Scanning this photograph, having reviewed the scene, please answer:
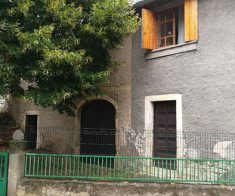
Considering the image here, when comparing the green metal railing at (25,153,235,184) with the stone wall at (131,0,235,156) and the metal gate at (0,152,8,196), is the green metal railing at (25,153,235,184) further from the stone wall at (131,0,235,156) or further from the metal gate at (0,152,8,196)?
the stone wall at (131,0,235,156)

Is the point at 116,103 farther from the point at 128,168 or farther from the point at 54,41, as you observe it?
the point at 128,168

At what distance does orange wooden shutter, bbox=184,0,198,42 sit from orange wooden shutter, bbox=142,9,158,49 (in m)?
1.26

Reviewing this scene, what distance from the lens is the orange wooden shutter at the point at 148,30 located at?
9.43m

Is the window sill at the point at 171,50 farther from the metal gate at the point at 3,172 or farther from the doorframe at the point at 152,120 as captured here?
the metal gate at the point at 3,172

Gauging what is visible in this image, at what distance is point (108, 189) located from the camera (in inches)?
262

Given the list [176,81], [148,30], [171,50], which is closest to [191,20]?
[171,50]

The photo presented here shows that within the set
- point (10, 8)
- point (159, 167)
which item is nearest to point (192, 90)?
point (159, 167)

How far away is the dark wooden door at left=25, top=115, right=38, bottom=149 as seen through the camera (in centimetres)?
1079

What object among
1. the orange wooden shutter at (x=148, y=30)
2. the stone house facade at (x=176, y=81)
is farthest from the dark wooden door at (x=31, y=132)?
the orange wooden shutter at (x=148, y=30)

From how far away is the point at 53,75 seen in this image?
25.4 ft

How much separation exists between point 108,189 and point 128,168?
68 centimetres

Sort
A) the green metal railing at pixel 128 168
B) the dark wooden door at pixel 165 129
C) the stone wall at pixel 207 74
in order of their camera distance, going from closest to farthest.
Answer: the green metal railing at pixel 128 168
the stone wall at pixel 207 74
the dark wooden door at pixel 165 129

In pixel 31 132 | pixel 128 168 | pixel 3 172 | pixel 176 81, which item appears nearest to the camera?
pixel 128 168

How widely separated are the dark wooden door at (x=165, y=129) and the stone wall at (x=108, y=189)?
97.7 inches
